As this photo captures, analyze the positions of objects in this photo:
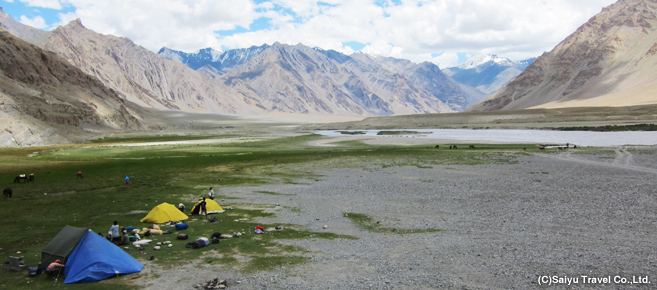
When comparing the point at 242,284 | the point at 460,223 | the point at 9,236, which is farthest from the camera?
the point at 460,223

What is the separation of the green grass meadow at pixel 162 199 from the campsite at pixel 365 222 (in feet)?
0.36

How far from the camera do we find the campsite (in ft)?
44.9

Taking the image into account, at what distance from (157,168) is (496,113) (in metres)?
127

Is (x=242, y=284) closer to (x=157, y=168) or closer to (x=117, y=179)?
(x=117, y=179)

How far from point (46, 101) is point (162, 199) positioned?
103 m

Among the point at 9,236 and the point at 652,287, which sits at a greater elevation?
the point at 9,236

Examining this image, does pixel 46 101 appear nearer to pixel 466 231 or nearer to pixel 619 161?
pixel 619 161

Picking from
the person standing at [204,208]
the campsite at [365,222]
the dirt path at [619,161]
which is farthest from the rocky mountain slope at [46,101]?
the dirt path at [619,161]

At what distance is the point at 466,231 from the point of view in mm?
18531

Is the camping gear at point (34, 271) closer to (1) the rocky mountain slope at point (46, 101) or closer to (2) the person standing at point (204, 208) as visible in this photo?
(2) the person standing at point (204, 208)

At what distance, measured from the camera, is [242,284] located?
42.9 ft

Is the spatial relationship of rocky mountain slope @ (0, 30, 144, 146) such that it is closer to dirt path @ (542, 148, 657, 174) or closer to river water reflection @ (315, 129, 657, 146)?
river water reflection @ (315, 129, 657, 146)

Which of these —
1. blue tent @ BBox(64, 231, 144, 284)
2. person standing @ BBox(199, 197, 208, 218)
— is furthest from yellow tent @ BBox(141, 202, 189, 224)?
blue tent @ BBox(64, 231, 144, 284)

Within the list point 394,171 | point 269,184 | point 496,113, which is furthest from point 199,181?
point 496,113
